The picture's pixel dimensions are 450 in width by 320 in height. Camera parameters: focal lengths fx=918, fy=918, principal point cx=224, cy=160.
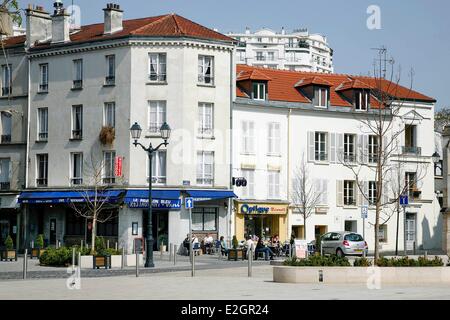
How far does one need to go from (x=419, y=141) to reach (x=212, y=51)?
54.6 feet

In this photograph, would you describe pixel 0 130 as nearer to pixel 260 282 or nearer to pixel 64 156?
pixel 64 156

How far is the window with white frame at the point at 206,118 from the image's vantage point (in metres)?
53.4

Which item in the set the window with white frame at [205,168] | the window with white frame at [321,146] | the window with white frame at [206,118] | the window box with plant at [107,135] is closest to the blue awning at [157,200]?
the window with white frame at [205,168]

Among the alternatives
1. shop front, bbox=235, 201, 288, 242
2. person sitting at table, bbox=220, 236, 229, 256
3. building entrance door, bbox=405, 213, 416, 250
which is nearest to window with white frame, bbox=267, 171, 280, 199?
shop front, bbox=235, 201, 288, 242

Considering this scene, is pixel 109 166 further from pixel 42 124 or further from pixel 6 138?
pixel 6 138

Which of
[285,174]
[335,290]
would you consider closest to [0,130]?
[285,174]

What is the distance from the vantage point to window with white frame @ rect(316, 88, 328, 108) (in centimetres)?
5841

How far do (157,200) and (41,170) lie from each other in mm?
9716

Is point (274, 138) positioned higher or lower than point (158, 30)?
lower

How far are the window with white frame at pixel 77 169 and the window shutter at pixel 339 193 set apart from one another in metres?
16.1

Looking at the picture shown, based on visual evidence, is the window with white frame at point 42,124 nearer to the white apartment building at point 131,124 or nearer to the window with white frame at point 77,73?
the white apartment building at point 131,124

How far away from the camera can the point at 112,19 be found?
2157 inches

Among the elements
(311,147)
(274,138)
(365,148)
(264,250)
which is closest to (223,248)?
(264,250)

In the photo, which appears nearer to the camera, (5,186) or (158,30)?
(158,30)
